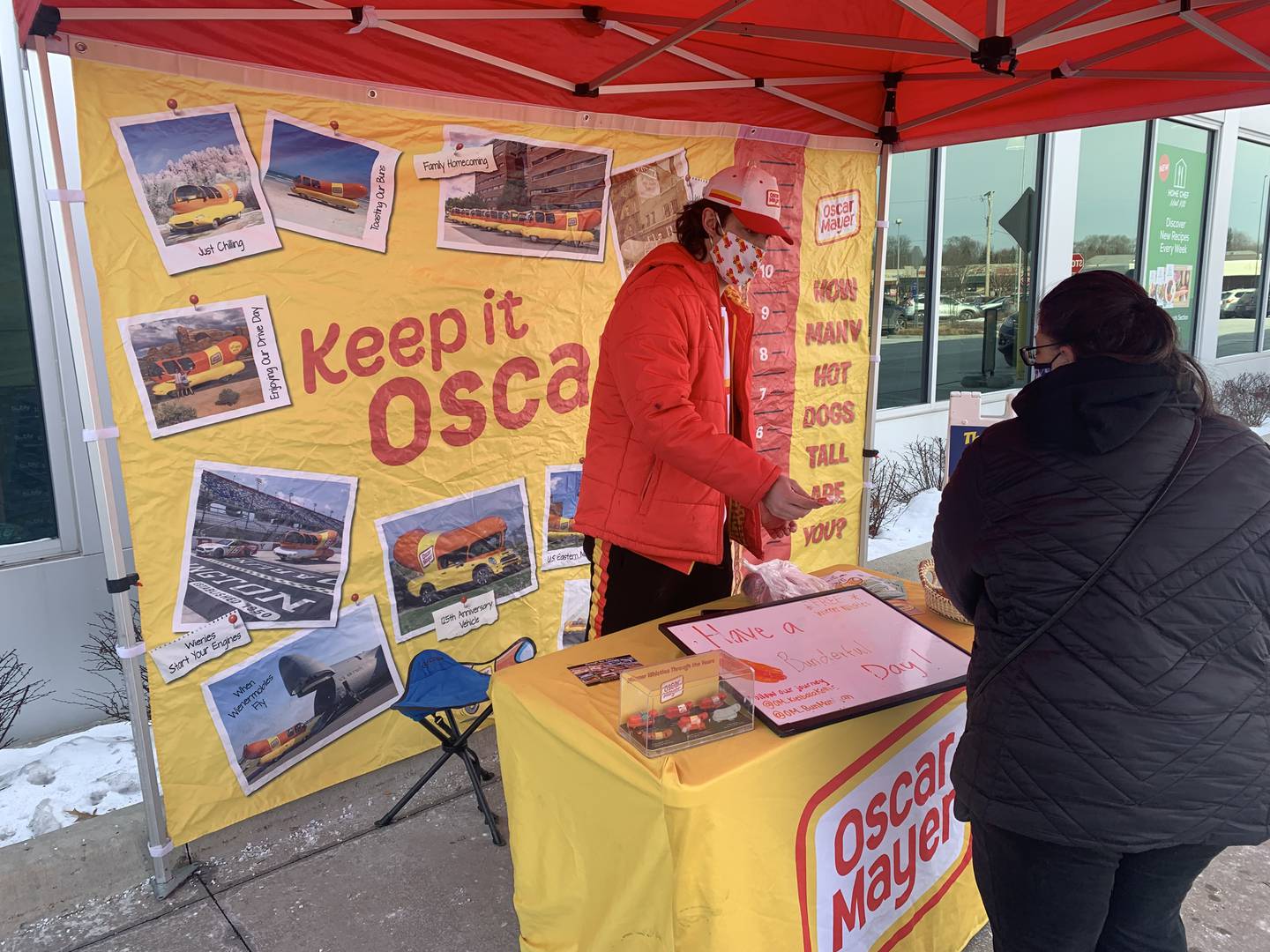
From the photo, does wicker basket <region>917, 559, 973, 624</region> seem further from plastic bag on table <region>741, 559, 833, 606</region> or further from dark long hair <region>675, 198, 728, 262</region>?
dark long hair <region>675, 198, 728, 262</region>

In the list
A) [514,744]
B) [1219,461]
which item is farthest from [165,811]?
[1219,461]

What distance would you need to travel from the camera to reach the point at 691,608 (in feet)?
7.30

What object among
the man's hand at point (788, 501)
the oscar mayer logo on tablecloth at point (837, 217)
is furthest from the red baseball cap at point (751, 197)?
the oscar mayer logo on tablecloth at point (837, 217)

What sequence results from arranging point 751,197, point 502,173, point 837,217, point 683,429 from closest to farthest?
1. point 683,429
2. point 751,197
3. point 502,173
4. point 837,217

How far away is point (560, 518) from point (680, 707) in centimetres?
181

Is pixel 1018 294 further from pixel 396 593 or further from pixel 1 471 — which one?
pixel 1 471

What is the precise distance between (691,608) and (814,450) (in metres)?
2.09

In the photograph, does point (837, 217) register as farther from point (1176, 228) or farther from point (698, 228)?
point (1176, 228)

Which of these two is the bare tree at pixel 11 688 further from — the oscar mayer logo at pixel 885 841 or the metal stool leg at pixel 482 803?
the oscar mayer logo at pixel 885 841

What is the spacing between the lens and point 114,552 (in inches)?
88.4

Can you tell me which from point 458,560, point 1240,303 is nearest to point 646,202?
point 458,560

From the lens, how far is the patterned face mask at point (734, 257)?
85.7 inches

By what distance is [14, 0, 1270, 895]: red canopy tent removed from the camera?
2.25 metres

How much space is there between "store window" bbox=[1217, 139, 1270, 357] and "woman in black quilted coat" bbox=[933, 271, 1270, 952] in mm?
11289
